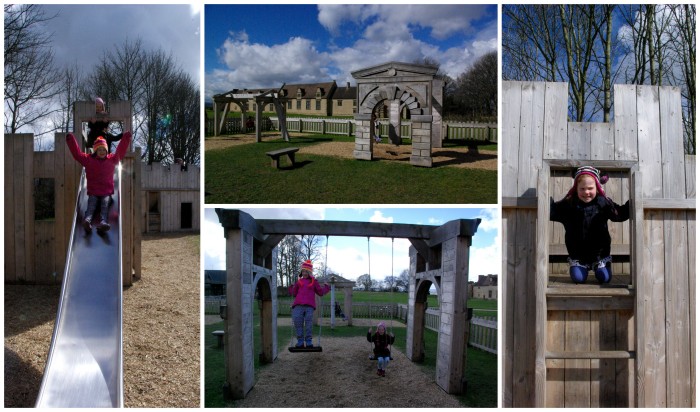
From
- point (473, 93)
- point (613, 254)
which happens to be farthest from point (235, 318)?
point (473, 93)

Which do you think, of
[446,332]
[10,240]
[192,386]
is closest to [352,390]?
[446,332]

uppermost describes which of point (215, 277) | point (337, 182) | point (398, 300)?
point (337, 182)

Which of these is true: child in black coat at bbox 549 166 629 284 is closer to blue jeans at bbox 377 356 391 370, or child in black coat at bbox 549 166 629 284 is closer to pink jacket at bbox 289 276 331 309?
blue jeans at bbox 377 356 391 370

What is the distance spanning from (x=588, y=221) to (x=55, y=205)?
26.9 ft

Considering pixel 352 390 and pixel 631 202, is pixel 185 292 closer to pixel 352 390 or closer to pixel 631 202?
pixel 352 390

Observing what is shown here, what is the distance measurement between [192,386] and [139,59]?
11947 millimetres

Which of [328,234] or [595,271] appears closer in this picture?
[595,271]

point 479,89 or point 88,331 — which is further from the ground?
point 479,89

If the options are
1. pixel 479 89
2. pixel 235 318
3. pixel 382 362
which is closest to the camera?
pixel 235 318

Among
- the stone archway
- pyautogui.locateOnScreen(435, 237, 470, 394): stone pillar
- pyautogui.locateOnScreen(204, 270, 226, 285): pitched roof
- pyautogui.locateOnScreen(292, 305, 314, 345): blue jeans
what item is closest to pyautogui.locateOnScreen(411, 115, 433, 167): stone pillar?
the stone archway

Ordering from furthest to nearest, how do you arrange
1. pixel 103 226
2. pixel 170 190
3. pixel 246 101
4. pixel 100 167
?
pixel 170 190 → pixel 246 101 → pixel 100 167 → pixel 103 226

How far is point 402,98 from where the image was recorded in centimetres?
934

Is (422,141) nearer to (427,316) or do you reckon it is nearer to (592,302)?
(592,302)

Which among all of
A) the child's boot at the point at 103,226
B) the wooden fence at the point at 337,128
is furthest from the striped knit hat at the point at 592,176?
the wooden fence at the point at 337,128
